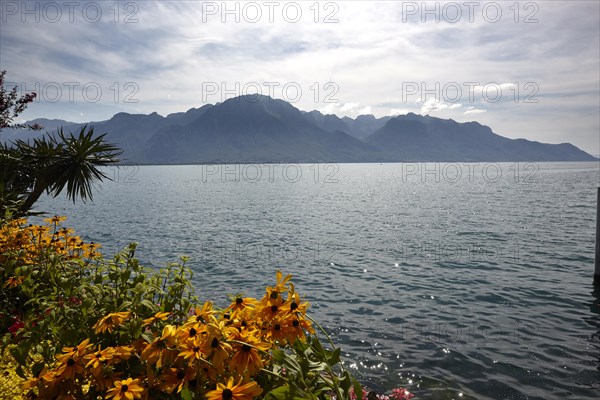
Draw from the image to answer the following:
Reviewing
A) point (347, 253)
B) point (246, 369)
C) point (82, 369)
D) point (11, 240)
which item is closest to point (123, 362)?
point (82, 369)

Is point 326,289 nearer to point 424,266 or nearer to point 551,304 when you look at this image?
point 424,266

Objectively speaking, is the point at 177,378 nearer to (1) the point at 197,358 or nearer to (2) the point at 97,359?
(1) the point at 197,358

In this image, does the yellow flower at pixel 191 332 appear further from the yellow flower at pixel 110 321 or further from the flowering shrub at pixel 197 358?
the yellow flower at pixel 110 321

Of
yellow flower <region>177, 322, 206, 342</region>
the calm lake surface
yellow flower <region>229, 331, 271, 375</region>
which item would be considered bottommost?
the calm lake surface

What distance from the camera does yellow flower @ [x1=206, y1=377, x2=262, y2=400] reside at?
2451mm

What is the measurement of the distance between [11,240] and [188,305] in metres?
5.17

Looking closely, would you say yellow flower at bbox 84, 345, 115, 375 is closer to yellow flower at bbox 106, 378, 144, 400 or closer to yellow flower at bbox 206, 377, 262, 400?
yellow flower at bbox 106, 378, 144, 400

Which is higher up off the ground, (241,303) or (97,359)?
(241,303)

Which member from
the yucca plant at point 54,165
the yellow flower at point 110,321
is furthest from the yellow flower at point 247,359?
the yucca plant at point 54,165

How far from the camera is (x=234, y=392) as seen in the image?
2.49 m

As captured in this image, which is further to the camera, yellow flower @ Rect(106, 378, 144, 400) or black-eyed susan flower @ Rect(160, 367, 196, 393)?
black-eyed susan flower @ Rect(160, 367, 196, 393)

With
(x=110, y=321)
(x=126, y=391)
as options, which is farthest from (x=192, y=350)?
(x=110, y=321)

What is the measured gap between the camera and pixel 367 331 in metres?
13.3

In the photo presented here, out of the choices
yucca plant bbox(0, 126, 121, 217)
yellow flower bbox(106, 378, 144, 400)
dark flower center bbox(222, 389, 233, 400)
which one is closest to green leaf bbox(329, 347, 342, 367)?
dark flower center bbox(222, 389, 233, 400)
